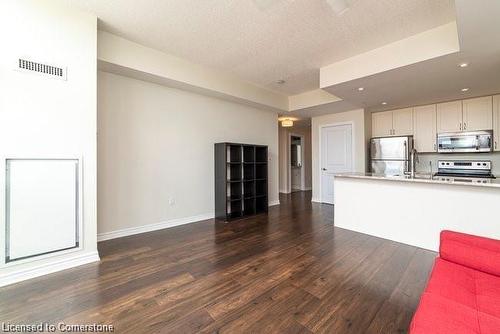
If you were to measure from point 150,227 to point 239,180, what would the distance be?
184 centimetres

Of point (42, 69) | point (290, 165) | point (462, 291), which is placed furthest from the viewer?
point (290, 165)

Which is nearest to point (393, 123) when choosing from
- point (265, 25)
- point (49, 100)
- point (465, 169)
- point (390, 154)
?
point (390, 154)

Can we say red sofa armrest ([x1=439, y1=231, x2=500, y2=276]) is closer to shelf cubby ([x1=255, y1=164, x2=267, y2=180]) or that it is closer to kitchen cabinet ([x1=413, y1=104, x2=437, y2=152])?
shelf cubby ([x1=255, y1=164, x2=267, y2=180])

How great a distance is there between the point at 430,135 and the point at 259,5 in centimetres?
476

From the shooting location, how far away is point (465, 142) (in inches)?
167

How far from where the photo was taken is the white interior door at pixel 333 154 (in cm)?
558

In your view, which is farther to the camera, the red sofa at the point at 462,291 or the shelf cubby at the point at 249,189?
the shelf cubby at the point at 249,189

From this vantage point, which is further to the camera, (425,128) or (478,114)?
(425,128)

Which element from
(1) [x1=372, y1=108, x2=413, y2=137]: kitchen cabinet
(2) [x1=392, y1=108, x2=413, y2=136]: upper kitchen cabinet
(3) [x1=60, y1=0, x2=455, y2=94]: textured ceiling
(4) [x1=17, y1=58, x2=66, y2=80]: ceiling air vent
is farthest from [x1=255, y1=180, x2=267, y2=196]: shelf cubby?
(4) [x1=17, y1=58, x2=66, y2=80]: ceiling air vent

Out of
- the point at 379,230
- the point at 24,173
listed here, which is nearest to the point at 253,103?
the point at 379,230

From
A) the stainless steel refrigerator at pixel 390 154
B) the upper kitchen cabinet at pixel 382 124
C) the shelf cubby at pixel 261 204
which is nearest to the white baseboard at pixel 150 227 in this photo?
the shelf cubby at pixel 261 204

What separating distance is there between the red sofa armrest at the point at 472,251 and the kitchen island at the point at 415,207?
47.4 inches

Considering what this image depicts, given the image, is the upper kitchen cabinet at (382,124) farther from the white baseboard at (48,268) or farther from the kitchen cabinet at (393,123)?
the white baseboard at (48,268)

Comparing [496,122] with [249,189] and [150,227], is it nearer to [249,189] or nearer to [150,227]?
[249,189]
